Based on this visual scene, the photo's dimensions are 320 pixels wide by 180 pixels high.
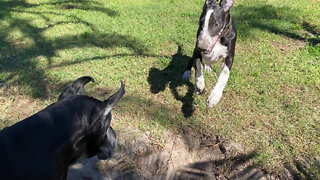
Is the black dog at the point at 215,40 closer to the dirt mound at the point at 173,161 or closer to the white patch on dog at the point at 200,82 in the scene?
the white patch on dog at the point at 200,82

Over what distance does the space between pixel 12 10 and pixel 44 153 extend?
27.0 ft

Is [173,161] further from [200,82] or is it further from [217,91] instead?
[200,82]

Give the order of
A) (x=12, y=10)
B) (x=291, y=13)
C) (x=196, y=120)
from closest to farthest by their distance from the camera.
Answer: (x=196, y=120) < (x=291, y=13) < (x=12, y=10)

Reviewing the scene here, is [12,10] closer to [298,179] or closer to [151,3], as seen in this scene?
[151,3]

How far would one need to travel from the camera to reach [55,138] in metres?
2.71

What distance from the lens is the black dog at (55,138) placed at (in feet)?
8.38

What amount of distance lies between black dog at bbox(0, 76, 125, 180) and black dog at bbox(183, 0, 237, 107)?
1986 mm

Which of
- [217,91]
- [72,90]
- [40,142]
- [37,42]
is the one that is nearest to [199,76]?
[217,91]

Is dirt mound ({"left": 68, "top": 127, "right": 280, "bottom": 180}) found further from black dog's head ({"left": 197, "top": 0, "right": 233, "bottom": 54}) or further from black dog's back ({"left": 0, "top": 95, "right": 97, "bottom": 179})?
black dog's back ({"left": 0, "top": 95, "right": 97, "bottom": 179})

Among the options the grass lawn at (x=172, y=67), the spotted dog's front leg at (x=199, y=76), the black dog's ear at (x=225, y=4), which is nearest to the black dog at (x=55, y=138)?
the grass lawn at (x=172, y=67)

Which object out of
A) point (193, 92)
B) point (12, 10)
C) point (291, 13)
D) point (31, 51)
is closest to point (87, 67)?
point (31, 51)

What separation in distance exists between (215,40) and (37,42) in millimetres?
4665

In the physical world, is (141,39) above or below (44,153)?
below

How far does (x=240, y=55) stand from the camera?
655 centimetres
